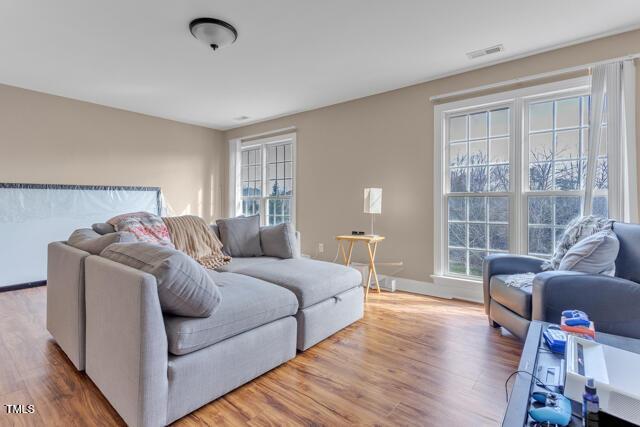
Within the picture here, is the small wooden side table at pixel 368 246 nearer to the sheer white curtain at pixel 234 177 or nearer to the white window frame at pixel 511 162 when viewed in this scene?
the white window frame at pixel 511 162

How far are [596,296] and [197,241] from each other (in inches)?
119

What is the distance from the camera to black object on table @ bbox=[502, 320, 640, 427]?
0.92 metres

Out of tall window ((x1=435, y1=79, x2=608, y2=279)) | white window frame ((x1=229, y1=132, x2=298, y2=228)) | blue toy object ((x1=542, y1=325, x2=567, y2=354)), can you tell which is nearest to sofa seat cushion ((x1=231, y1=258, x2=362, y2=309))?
blue toy object ((x1=542, y1=325, x2=567, y2=354))

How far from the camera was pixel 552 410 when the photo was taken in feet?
3.02

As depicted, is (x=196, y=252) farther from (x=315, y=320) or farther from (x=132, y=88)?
(x=132, y=88)

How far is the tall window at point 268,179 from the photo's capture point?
5250 mm

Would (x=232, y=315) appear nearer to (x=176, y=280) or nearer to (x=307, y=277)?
(x=176, y=280)

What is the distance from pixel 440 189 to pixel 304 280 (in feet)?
6.78

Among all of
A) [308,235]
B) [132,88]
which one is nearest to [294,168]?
[308,235]

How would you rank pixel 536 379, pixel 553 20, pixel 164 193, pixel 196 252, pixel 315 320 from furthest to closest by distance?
pixel 164 193, pixel 196 252, pixel 553 20, pixel 315 320, pixel 536 379

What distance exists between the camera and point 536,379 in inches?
45.0

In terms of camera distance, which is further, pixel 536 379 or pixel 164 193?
pixel 164 193

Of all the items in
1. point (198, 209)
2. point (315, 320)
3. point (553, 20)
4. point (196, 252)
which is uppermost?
point (553, 20)

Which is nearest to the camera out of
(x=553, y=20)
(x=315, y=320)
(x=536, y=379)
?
(x=536, y=379)
